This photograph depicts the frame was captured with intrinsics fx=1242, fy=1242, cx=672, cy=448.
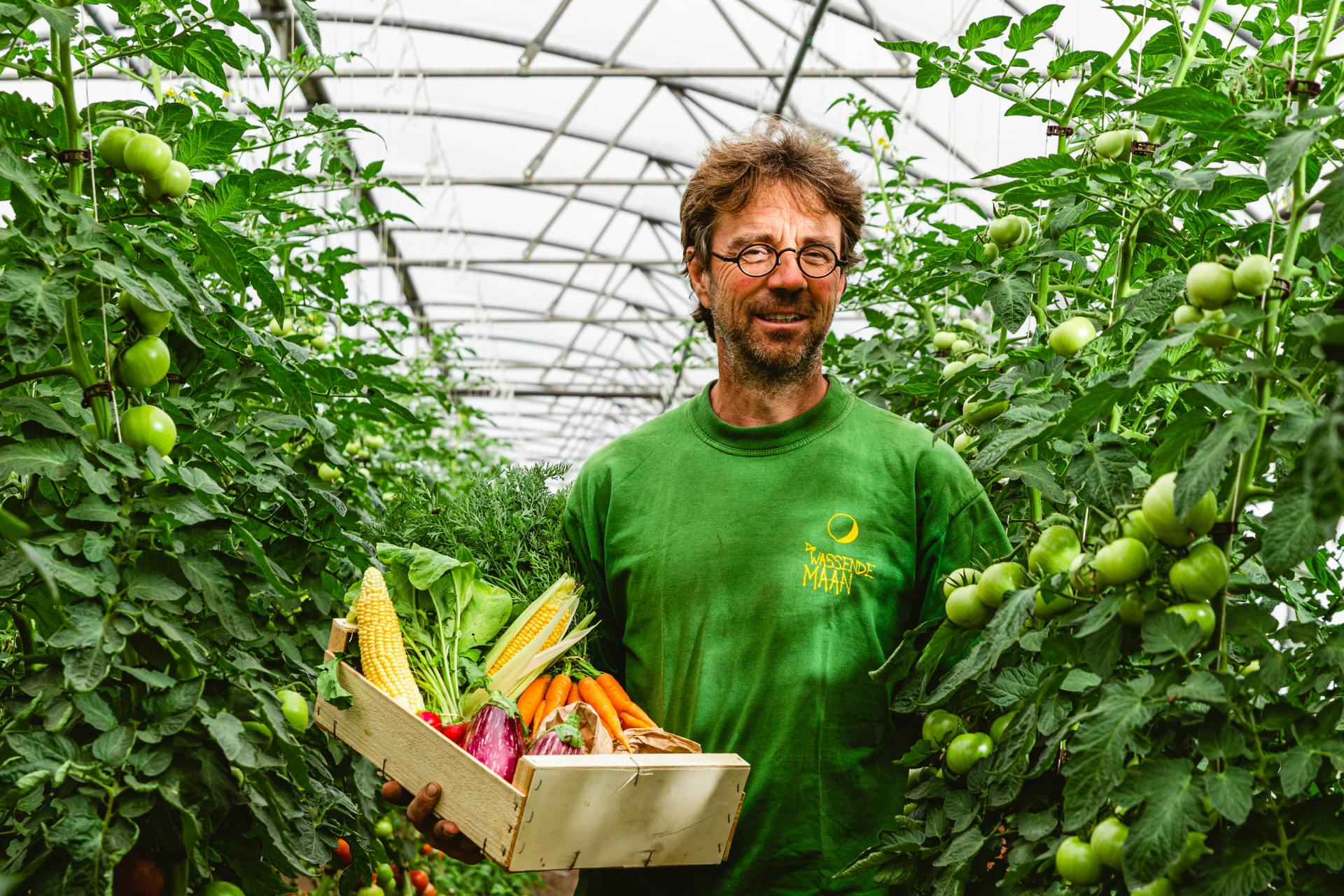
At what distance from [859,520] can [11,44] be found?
1.37 meters

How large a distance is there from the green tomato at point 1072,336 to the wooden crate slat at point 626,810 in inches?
27.8

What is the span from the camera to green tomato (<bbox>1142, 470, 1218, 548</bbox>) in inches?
44.0

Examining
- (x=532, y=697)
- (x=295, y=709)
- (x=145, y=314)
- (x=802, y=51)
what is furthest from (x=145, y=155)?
(x=802, y=51)

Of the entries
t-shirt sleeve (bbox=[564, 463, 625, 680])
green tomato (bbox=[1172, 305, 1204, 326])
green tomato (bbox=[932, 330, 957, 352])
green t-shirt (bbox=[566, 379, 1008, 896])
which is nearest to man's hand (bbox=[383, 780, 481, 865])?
green t-shirt (bbox=[566, 379, 1008, 896])

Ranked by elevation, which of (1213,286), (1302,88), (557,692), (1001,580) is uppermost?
(1302,88)

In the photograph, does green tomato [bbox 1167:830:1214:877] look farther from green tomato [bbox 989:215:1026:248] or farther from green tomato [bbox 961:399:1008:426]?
green tomato [bbox 989:215:1026:248]

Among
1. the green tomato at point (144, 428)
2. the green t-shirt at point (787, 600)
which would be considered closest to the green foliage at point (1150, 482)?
the green t-shirt at point (787, 600)

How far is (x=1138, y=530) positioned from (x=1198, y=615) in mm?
99

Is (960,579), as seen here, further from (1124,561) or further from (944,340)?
(944,340)

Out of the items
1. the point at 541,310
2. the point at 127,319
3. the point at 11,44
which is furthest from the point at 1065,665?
the point at 541,310

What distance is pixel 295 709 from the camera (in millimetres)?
1678

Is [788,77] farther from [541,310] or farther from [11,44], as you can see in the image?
[541,310]

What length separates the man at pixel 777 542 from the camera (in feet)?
6.48

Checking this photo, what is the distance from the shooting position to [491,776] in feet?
5.14
